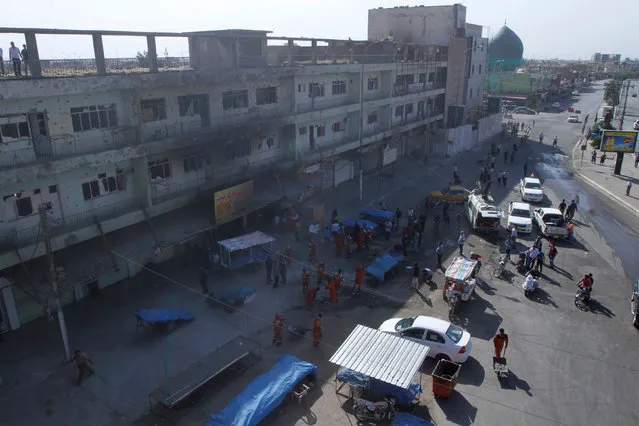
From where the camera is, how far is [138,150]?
66.3 ft

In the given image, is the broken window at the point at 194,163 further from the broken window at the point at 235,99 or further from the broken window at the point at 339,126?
the broken window at the point at 339,126

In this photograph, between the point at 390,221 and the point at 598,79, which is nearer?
the point at 390,221

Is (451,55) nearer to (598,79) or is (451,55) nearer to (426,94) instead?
(426,94)

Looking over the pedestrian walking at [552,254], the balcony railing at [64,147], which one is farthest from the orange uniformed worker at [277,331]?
the pedestrian walking at [552,254]

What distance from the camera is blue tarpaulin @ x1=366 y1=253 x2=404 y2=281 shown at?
21422mm

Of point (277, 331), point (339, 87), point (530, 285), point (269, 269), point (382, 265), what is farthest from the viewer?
point (339, 87)

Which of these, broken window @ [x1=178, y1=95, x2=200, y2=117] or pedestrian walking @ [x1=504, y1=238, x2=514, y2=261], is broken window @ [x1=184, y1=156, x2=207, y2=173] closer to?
broken window @ [x1=178, y1=95, x2=200, y2=117]

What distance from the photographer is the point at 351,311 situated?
63.1 ft

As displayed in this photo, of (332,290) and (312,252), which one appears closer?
(332,290)

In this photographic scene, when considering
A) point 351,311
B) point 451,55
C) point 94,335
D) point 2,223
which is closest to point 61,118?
point 2,223

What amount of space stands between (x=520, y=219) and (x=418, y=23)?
94.3 ft

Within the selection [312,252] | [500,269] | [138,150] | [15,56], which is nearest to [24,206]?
[138,150]

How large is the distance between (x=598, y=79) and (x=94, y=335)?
216952 millimetres

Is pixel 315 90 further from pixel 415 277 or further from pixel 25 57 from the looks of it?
pixel 25 57
